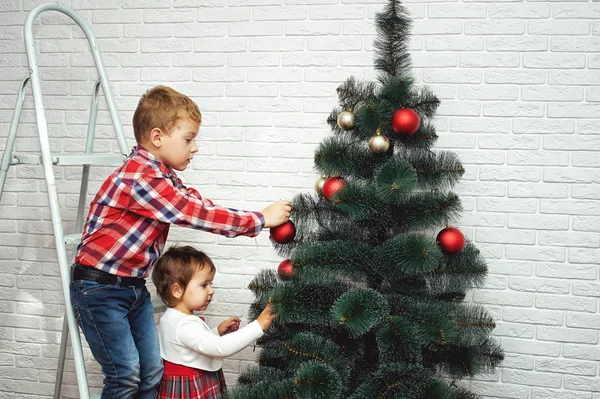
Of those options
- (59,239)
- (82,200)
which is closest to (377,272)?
(59,239)

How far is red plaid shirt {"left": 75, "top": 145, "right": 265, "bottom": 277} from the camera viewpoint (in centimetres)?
201

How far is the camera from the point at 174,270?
224cm

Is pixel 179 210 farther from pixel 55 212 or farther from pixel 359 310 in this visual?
pixel 359 310

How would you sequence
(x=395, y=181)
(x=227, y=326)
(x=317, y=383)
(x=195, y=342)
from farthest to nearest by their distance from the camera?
(x=227, y=326)
(x=195, y=342)
(x=395, y=181)
(x=317, y=383)

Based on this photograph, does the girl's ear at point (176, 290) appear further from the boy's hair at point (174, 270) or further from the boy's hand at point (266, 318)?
the boy's hand at point (266, 318)

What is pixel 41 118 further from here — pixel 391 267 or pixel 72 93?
pixel 391 267

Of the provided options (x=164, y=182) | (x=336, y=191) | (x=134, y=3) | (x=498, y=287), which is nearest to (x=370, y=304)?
(x=336, y=191)

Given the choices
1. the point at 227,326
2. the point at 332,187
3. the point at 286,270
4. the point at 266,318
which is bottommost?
the point at 227,326

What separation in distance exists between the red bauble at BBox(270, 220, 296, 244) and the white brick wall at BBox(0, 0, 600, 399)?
0.69 metres

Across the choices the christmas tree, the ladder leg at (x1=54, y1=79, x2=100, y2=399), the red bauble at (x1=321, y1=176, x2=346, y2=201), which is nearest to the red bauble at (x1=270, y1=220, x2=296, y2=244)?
the christmas tree

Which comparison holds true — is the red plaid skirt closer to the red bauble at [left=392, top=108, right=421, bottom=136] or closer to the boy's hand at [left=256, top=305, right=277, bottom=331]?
the boy's hand at [left=256, top=305, right=277, bottom=331]

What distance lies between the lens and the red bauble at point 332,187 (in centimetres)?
197

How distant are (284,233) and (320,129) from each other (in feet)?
2.54

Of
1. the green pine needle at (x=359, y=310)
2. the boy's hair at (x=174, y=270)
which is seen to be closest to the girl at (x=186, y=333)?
the boy's hair at (x=174, y=270)
